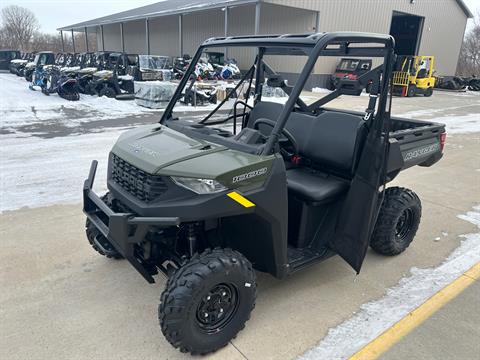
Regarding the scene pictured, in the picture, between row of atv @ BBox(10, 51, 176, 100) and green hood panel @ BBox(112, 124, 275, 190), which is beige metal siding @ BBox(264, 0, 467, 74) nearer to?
row of atv @ BBox(10, 51, 176, 100)

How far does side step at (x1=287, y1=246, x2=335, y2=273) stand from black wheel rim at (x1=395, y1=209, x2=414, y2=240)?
982mm

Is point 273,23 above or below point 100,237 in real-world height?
above

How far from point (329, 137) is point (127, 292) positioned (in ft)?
6.54

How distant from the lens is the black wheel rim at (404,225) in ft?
12.0

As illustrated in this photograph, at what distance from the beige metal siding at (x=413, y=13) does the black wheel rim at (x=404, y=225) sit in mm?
17683

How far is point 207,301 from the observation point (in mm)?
2375

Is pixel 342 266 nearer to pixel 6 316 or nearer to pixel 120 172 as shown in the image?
pixel 120 172

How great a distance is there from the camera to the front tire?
2229 mm

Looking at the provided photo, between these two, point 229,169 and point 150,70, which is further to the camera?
point 150,70

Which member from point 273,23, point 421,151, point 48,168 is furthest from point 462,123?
point 273,23

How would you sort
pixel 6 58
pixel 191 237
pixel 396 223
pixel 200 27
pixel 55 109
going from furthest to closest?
1. pixel 200 27
2. pixel 6 58
3. pixel 55 109
4. pixel 396 223
5. pixel 191 237

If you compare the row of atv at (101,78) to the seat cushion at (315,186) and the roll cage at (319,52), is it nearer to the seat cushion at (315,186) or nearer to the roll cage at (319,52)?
the roll cage at (319,52)

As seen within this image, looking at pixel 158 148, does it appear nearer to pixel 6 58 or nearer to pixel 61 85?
pixel 61 85

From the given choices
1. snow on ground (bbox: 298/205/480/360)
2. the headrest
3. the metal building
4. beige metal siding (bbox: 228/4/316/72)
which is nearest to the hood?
the headrest
